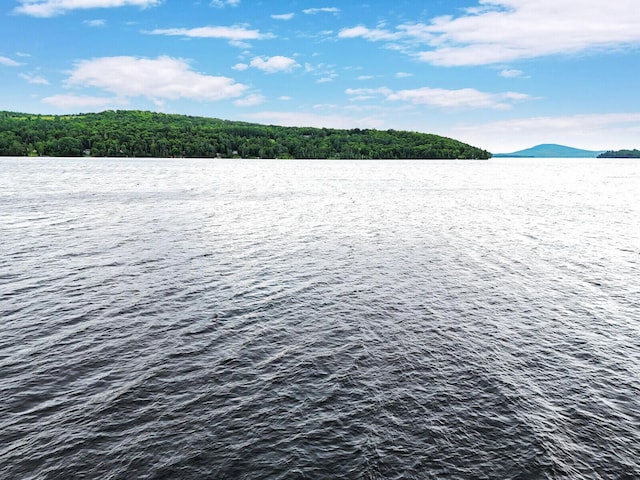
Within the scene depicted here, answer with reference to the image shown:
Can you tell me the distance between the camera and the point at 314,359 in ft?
79.0

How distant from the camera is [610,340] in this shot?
27391 mm

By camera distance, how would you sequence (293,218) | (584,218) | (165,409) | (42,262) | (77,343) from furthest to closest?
(584,218)
(293,218)
(42,262)
(77,343)
(165,409)

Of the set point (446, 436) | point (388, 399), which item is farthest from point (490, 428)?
point (388, 399)

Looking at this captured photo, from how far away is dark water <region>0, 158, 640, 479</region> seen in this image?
17000 mm

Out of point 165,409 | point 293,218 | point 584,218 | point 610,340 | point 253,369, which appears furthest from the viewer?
point 584,218

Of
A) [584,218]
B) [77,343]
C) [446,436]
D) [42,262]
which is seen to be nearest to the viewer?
[446,436]

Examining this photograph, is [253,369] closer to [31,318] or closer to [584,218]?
[31,318]

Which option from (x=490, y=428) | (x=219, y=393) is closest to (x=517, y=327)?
(x=490, y=428)

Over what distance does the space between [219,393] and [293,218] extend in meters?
53.1

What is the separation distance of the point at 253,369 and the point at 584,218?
247ft

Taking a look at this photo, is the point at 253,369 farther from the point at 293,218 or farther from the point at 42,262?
the point at 293,218

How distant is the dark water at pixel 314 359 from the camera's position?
1700cm

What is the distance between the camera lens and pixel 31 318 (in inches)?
1115

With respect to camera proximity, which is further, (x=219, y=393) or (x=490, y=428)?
(x=219, y=393)
